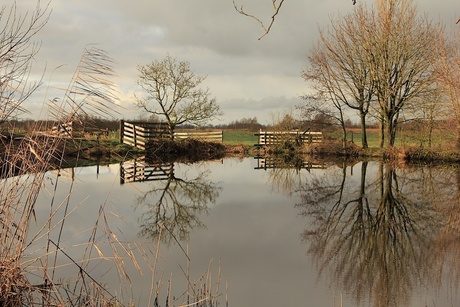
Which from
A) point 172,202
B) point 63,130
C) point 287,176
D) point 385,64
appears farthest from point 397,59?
point 63,130

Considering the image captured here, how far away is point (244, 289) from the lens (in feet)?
18.3

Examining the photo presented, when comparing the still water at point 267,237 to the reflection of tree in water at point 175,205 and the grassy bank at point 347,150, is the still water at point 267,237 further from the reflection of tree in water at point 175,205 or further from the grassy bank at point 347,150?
the grassy bank at point 347,150

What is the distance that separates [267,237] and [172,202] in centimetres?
437

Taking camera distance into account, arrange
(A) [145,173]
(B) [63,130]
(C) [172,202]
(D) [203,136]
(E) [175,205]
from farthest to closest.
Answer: (D) [203,136] → (A) [145,173] → (C) [172,202] → (E) [175,205] → (B) [63,130]

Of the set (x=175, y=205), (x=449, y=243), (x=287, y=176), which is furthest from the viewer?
(x=287, y=176)

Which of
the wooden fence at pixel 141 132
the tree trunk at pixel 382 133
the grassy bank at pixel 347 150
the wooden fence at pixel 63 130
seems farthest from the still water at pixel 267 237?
the wooden fence at pixel 141 132

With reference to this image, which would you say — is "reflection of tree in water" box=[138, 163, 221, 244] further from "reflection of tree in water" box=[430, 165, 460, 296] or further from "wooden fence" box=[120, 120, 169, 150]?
"wooden fence" box=[120, 120, 169, 150]

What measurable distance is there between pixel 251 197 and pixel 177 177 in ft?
16.5

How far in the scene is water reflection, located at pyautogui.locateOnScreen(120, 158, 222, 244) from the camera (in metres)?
8.86

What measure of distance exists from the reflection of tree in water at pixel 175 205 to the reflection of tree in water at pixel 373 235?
8.36 feet

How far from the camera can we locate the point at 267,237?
8.59m

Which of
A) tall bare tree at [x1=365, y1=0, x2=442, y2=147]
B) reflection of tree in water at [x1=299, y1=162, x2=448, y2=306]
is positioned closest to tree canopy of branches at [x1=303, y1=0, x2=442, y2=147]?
tall bare tree at [x1=365, y1=0, x2=442, y2=147]

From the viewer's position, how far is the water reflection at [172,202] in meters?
8.86

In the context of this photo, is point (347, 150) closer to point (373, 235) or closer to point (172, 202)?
point (172, 202)
